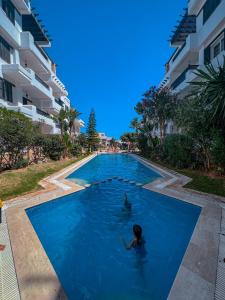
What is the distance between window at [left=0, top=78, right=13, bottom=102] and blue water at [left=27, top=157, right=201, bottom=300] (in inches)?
482

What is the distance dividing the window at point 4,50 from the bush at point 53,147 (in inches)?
303

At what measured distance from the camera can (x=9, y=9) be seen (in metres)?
16.2

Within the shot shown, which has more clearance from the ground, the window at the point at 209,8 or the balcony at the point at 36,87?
the window at the point at 209,8

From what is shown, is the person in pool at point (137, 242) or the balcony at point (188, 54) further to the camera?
A: the balcony at point (188, 54)

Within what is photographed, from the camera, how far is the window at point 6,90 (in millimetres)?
15667

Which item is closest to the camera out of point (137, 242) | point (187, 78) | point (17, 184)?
point (137, 242)

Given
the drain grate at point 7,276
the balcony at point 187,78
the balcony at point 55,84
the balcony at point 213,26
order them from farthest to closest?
the balcony at point 55,84
the balcony at point 187,78
the balcony at point 213,26
the drain grate at point 7,276

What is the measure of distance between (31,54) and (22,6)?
4063 mm

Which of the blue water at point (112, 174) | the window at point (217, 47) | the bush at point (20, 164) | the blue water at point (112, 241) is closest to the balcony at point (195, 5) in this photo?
the window at point (217, 47)

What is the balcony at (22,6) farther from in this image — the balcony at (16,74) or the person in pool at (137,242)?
the person in pool at (137,242)

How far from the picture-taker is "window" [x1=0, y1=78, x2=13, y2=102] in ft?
51.4

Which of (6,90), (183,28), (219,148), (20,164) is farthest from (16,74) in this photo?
(183,28)

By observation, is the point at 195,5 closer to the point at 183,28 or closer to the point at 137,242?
the point at 183,28

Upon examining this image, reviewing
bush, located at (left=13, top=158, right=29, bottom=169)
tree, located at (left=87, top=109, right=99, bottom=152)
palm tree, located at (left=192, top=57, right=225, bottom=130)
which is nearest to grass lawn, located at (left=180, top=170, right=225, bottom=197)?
palm tree, located at (left=192, top=57, right=225, bottom=130)
